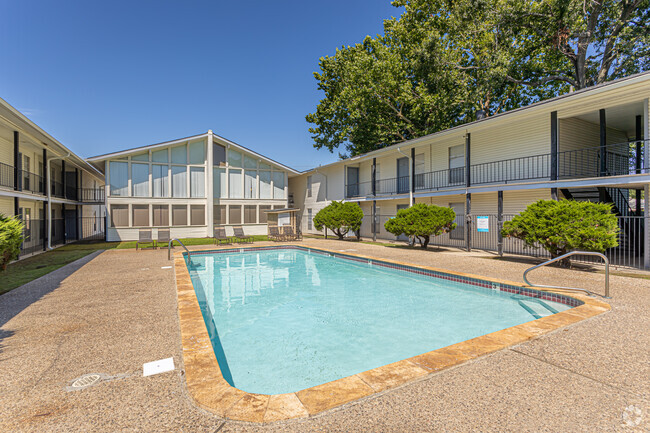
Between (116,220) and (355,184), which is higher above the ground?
(355,184)

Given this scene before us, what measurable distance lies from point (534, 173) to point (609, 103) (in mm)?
3566

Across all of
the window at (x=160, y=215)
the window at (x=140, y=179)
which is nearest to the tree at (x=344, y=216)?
the window at (x=160, y=215)

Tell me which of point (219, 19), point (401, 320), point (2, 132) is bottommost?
point (401, 320)

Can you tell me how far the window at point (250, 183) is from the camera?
23312mm

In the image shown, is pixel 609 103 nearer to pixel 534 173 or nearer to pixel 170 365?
pixel 534 173

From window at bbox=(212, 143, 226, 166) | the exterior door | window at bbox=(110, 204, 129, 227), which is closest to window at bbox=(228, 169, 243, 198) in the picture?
window at bbox=(212, 143, 226, 166)

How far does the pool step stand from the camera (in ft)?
18.8

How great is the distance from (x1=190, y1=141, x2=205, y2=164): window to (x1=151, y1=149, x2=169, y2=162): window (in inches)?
64.1

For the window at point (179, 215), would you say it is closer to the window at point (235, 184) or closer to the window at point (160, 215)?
the window at point (160, 215)

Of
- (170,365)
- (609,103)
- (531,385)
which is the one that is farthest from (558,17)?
(170,365)

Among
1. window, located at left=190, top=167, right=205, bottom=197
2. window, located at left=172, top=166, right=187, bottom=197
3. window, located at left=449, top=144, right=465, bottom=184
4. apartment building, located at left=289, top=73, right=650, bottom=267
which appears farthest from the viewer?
window, located at left=190, top=167, right=205, bottom=197

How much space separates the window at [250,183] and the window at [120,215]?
7798 mm

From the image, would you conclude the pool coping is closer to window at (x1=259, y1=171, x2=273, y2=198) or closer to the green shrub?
the green shrub

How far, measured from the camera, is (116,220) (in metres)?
19.3
